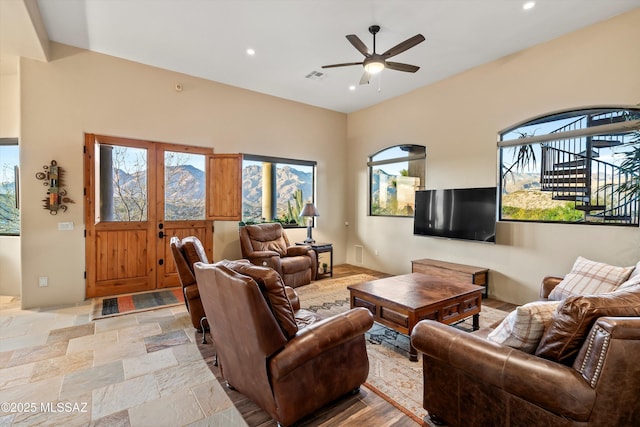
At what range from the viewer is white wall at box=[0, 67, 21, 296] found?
463cm

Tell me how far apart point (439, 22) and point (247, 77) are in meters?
3.21

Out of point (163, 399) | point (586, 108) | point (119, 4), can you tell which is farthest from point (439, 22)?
point (163, 399)

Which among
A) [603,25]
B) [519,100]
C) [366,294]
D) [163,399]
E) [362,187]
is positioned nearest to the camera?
[163,399]

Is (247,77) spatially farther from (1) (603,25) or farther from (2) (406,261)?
(1) (603,25)

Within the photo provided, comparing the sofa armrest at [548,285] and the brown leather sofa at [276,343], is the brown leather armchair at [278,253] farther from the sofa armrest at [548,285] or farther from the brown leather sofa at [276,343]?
the sofa armrest at [548,285]

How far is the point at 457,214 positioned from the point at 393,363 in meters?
3.06

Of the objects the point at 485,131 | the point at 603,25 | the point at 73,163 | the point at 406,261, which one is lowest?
the point at 406,261

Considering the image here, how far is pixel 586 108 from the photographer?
377cm

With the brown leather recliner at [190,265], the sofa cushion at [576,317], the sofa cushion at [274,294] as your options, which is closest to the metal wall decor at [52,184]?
the brown leather recliner at [190,265]

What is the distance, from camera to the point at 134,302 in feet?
14.3

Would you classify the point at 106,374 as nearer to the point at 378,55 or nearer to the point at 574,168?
the point at 378,55

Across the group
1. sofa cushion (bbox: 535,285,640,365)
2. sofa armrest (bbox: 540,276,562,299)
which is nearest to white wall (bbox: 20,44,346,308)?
sofa armrest (bbox: 540,276,562,299)

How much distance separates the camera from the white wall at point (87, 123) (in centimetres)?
412

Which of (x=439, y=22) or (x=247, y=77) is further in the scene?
(x=247, y=77)
